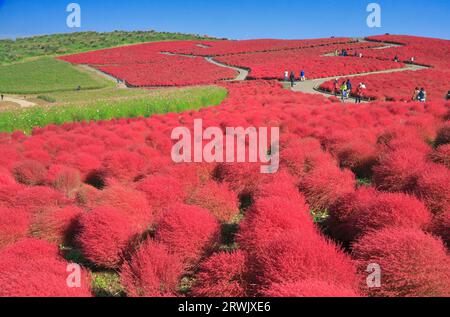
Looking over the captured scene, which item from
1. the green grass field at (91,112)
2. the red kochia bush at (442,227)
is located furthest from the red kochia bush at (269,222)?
the green grass field at (91,112)

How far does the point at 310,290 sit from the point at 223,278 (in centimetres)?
116

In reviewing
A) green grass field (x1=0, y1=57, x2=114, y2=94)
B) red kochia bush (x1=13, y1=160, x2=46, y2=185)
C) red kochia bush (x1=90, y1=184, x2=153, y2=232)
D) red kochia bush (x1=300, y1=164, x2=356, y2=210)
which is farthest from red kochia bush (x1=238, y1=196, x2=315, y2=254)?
green grass field (x1=0, y1=57, x2=114, y2=94)

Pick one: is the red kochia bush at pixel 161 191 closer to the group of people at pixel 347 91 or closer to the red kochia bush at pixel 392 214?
the red kochia bush at pixel 392 214

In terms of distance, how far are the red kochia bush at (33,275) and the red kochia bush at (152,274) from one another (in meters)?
0.45

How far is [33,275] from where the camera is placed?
3344 mm

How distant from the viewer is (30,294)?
10.3ft

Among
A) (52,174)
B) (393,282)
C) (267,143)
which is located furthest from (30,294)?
(267,143)

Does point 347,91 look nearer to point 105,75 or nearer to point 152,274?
point 152,274

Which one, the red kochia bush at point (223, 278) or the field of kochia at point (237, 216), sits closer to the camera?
the field of kochia at point (237, 216)

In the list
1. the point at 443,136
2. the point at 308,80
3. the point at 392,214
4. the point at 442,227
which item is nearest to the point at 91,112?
the point at 443,136

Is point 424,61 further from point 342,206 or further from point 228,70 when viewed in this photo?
point 342,206

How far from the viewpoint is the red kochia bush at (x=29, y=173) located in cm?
832

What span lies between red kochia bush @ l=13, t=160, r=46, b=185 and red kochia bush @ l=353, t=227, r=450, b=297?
739cm

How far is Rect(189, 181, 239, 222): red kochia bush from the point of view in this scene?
5.95 metres
